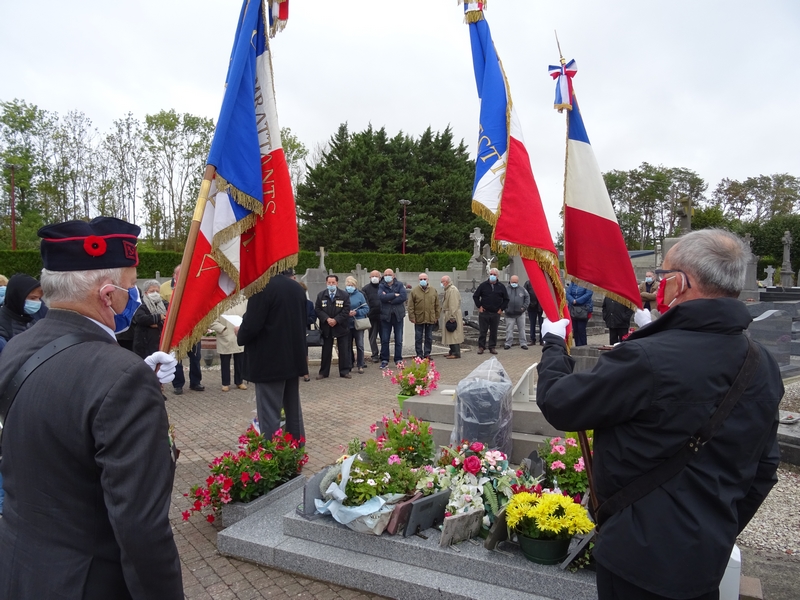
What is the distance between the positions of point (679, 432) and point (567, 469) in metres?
2.20

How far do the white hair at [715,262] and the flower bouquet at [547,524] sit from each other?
1.75 meters

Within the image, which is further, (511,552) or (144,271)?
(144,271)

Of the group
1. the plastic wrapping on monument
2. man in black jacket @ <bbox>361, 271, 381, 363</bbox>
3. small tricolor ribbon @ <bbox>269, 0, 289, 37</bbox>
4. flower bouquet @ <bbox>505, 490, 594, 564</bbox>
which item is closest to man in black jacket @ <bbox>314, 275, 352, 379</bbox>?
man in black jacket @ <bbox>361, 271, 381, 363</bbox>

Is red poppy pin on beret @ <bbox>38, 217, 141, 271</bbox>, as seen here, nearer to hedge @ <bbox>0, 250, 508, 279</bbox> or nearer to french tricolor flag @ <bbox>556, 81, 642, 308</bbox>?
french tricolor flag @ <bbox>556, 81, 642, 308</bbox>

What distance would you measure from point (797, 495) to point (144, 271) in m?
28.5

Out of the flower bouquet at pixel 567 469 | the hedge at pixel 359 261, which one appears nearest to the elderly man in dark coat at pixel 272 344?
the flower bouquet at pixel 567 469

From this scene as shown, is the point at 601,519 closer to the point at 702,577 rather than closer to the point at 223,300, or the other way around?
the point at 702,577

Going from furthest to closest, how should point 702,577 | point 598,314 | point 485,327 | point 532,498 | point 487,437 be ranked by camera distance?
point 598,314, point 485,327, point 487,437, point 532,498, point 702,577

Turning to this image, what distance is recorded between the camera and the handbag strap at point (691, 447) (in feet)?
6.25

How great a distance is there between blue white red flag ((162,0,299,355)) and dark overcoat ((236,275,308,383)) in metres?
1.20

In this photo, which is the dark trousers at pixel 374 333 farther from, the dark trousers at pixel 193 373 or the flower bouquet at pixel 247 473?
the flower bouquet at pixel 247 473

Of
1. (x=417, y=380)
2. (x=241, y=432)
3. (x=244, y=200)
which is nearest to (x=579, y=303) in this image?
(x=417, y=380)

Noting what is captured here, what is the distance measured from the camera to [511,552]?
348 cm

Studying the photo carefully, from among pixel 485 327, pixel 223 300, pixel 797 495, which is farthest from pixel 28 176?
pixel 797 495
